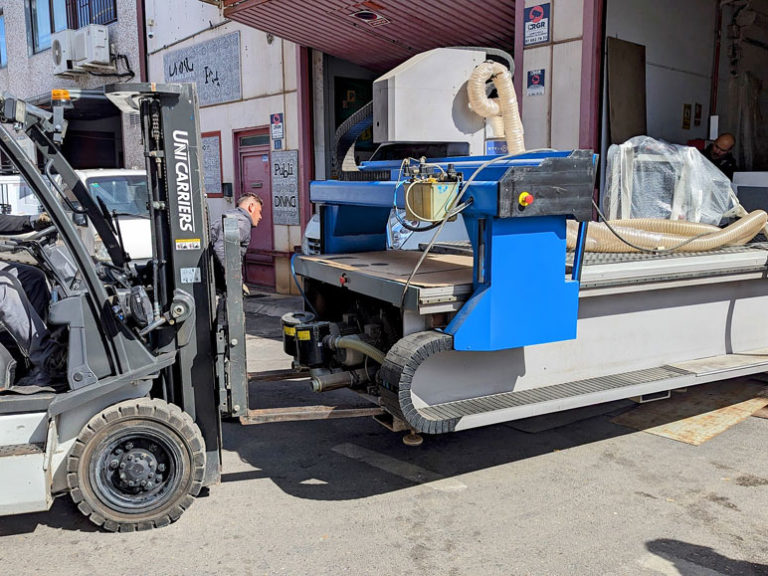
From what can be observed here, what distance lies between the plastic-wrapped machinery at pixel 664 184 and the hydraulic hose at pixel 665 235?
1.27m

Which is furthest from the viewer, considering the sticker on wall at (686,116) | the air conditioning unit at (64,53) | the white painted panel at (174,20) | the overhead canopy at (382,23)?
the air conditioning unit at (64,53)

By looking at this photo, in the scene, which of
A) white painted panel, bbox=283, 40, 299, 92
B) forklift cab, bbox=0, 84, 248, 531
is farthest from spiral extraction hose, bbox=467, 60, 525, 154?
white painted panel, bbox=283, 40, 299, 92

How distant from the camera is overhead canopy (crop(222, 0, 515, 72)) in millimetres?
8422

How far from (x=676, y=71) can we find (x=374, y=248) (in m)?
5.98

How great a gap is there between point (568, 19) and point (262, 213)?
6.20 m

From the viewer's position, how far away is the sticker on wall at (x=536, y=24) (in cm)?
767

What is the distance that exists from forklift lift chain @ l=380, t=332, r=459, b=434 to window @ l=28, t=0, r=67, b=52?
16.8m

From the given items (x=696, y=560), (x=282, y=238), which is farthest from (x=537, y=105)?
(x=696, y=560)

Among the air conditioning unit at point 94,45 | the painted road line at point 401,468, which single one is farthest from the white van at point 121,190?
the air conditioning unit at point 94,45

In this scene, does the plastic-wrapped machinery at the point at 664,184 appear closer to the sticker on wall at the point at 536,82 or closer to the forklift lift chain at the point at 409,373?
the sticker on wall at the point at 536,82

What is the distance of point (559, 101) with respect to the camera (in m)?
7.68

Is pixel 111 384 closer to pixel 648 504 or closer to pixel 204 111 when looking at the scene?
pixel 648 504

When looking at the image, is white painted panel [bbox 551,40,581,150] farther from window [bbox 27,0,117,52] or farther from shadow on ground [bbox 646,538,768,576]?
window [bbox 27,0,117,52]

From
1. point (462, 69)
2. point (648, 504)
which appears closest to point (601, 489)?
point (648, 504)
